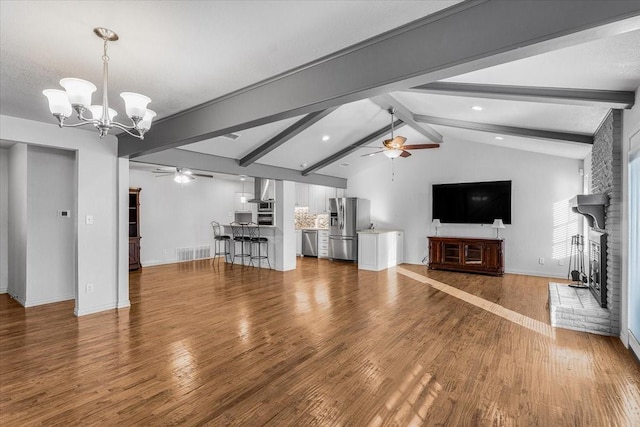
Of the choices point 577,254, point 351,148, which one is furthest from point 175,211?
point 577,254

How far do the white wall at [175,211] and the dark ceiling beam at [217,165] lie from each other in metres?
3.70

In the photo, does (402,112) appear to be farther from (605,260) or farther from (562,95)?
(605,260)

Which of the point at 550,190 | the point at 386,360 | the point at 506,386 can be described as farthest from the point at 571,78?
the point at 550,190

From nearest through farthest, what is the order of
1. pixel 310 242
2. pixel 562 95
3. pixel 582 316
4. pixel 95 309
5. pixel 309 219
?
pixel 562 95
pixel 582 316
pixel 95 309
pixel 310 242
pixel 309 219

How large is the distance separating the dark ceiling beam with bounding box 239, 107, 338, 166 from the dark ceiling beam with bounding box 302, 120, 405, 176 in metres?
1.37

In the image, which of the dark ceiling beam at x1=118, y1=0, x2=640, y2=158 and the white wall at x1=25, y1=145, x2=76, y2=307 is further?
the white wall at x1=25, y1=145, x2=76, y2=307

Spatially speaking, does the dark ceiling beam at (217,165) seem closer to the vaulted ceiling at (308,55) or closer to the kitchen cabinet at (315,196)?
the vaulted ceiling at (308,55)

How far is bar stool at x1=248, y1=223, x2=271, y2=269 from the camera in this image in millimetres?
8406

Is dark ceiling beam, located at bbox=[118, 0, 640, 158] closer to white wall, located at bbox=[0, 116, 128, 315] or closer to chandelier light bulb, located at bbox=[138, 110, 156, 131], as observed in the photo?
chandelier light bulb, located at bbox=[138, 110, 156, 131]

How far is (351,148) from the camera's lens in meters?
7.48

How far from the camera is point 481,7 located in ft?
6.00

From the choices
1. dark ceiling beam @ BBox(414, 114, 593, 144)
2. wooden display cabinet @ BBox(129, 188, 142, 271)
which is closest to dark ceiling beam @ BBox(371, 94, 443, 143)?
dark ceiling beam @ BBox(414, 114, 593, 144)

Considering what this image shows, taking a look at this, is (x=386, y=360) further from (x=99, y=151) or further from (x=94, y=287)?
(x=99, y=151)

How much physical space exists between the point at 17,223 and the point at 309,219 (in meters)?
7.27
